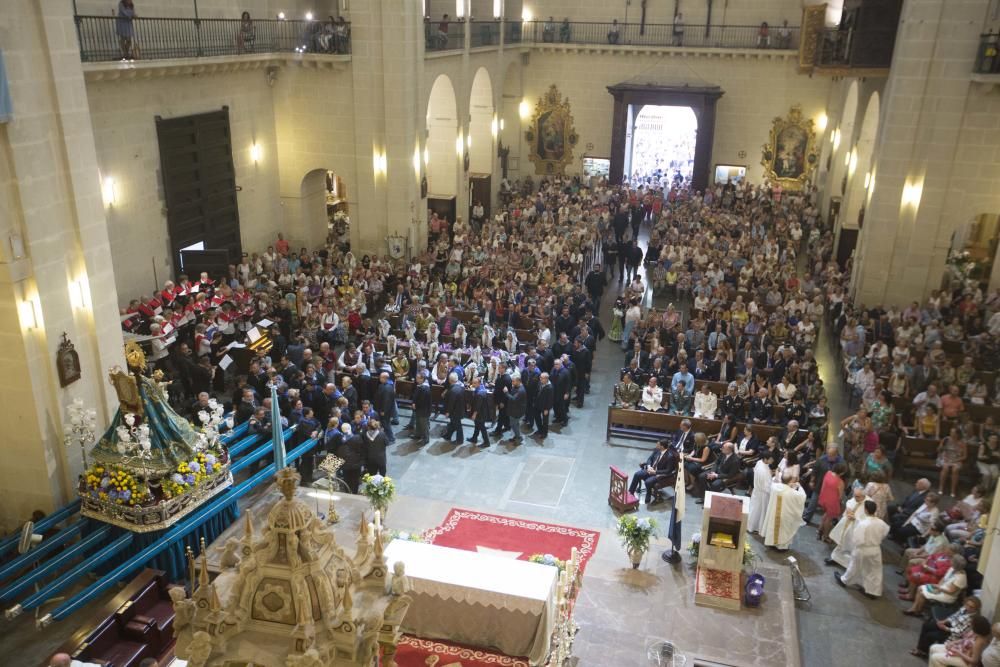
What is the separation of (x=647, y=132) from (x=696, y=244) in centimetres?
2011

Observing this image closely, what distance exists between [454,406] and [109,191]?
8457 millimetres

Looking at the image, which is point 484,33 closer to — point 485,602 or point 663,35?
point 663,35

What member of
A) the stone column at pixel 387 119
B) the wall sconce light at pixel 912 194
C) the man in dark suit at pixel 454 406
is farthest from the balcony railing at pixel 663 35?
the man in dark suit at pixel 454 406

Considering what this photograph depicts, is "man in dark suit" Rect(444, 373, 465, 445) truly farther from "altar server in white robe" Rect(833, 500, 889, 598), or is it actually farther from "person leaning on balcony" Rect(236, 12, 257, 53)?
"person leaning on balcony" Rect(236, 12, 257, 53)

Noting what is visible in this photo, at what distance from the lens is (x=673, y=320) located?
17359 millimetres

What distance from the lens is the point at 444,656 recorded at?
9305 mm

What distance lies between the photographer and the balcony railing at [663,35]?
1190 inches

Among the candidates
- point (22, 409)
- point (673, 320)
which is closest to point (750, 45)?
point (673, 320)

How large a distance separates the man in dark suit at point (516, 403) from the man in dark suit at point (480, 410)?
0.39 meters

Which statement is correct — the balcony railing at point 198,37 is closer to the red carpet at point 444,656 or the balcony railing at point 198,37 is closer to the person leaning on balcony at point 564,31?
the red carpet at point 444,656

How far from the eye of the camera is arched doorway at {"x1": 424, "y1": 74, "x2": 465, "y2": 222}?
2625cm

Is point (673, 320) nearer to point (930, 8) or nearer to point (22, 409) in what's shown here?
point (930, 8)

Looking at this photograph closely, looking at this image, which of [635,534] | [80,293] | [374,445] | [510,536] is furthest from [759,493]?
[80,293]

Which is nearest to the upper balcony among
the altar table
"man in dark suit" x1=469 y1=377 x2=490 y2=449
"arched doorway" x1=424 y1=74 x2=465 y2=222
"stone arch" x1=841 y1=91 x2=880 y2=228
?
"arched doorway" x1=424 y1=74 x2=465 y2=222
